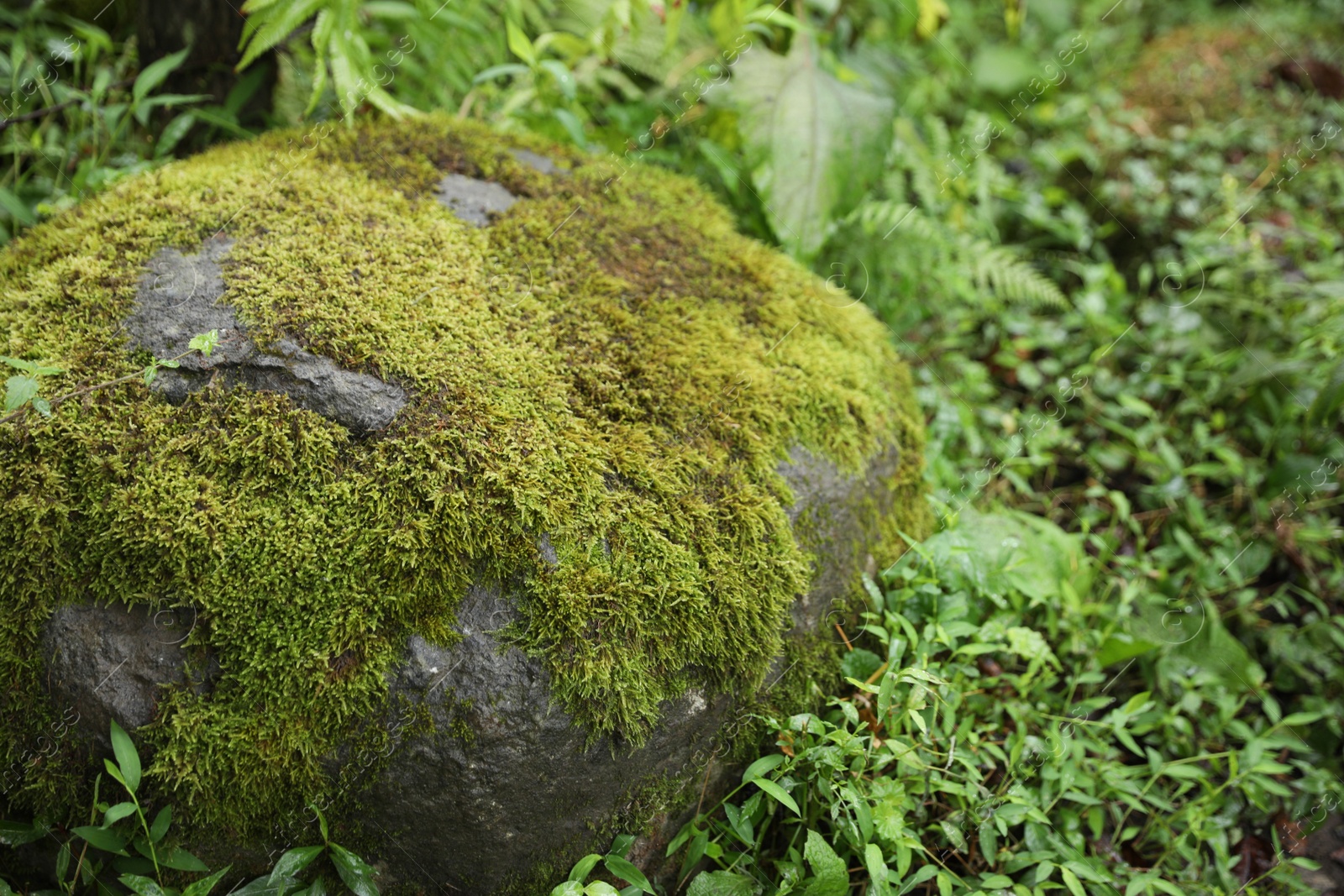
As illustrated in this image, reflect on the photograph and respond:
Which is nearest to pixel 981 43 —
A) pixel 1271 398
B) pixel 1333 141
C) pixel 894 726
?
pixel 1333 141

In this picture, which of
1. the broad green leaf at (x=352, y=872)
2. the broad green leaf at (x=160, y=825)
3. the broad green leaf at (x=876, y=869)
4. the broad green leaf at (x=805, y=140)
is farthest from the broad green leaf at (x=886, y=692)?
the broad green leaf at (x=160, y=825)

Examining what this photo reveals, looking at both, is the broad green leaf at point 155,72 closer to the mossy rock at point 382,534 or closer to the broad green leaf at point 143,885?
the mossy rock at point 382,534

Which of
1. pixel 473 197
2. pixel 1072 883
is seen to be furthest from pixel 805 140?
pixel 1072 883

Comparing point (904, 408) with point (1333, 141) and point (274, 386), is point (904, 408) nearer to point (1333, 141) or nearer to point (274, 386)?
point (274, 386)

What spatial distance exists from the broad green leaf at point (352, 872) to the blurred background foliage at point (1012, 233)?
1.29 m

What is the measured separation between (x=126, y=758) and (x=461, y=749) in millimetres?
713

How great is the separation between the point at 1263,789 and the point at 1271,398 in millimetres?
1697

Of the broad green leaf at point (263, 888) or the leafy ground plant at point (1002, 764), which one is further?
the leafy ground plant at point (1002, 764)

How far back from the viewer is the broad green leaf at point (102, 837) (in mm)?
1780

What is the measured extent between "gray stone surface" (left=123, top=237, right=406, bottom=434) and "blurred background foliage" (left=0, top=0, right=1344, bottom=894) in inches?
31.9

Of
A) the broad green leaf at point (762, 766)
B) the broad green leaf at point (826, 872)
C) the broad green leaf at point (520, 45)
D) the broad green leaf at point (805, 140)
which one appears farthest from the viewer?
the broad green leaf at point (805, 140)

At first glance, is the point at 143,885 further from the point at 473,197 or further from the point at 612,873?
the point at 473,197

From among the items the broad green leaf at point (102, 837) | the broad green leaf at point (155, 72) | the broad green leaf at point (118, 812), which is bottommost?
the broad green leaf at point (102, 837)

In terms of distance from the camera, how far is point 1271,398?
3.47 m
